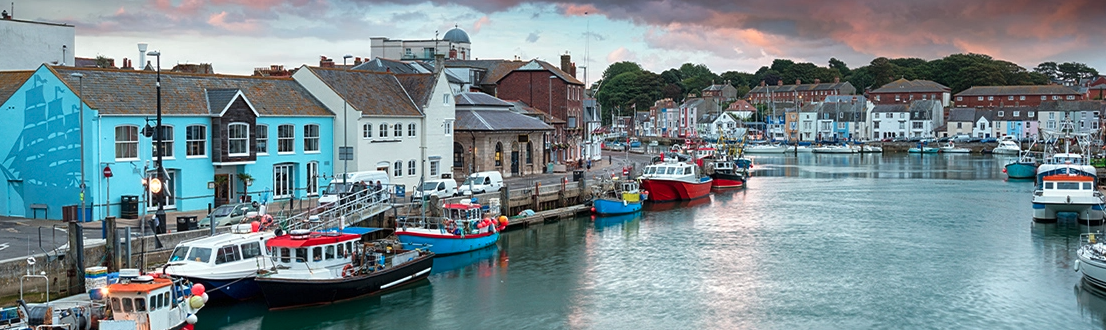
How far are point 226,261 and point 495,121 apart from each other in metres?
29.8

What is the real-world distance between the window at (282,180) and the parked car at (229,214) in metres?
7.30

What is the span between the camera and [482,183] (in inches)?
1753

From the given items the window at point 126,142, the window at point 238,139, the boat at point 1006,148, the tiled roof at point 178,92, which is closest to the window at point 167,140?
the tiled roof at point 178,92

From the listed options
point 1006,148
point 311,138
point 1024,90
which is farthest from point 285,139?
point 1024,90

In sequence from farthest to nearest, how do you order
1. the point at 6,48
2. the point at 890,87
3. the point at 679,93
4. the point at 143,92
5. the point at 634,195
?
1. the point at 679,93
2. the point at 890,87
3. the point at 634,195
4. the point at 6,48
5. the point at 143,92

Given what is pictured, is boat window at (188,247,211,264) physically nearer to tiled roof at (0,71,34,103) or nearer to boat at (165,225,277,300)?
boat at (165,225,277,300)

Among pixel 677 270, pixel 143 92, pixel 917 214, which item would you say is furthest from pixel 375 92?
pixel 917 214

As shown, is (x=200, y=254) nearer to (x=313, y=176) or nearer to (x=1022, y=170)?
(x=313, y=176)

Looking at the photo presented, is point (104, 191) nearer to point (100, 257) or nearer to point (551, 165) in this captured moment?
point (100, 257)

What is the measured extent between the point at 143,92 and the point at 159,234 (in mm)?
9802

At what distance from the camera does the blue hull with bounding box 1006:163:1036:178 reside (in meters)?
76.2

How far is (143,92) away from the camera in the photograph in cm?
3519

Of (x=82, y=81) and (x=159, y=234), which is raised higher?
(x=82, y=81)

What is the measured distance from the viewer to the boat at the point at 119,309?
19562 mm
